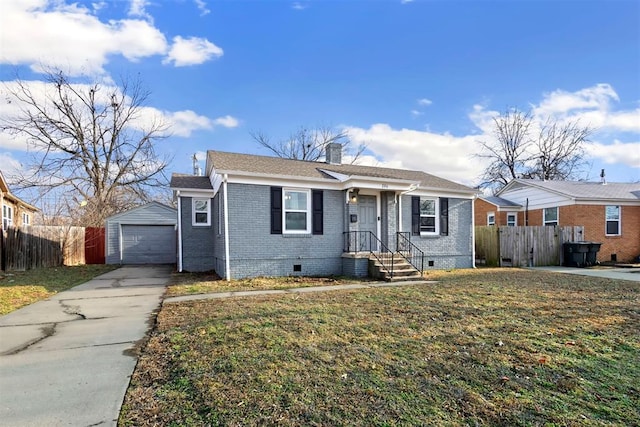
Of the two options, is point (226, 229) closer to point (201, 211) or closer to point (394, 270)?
point (201, 211)

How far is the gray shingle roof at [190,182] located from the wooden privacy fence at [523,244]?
12792 mm

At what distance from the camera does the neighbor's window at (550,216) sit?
1894cm

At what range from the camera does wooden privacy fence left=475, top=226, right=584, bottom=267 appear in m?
15.9

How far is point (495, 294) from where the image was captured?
808cm

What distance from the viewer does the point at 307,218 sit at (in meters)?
11.9

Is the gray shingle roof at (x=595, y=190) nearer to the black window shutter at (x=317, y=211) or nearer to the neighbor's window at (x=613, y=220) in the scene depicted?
the neighbor's window at (x=613, y=220)

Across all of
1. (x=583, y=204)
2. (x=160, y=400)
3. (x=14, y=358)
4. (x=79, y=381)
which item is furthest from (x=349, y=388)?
(x=583, y=204)

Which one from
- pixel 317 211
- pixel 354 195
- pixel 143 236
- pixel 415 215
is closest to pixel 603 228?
pixel 415 215

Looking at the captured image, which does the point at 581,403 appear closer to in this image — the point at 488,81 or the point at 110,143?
the point at 488,81

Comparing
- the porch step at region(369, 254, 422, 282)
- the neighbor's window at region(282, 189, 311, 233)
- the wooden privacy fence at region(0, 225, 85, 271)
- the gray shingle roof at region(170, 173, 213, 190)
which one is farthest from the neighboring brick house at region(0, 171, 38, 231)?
Result: the porch step at region(369, 254, 422, 282)

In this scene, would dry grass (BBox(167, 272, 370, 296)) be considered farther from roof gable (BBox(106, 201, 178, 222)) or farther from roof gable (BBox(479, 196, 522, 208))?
roof gable (BBox(479, 196, 522, 208))

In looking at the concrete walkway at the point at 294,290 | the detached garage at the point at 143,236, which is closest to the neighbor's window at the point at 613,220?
the concrete walkway at the point at 294,290

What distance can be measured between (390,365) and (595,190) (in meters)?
21.5

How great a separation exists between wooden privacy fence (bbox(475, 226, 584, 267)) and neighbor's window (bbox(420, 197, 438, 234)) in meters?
3.91
